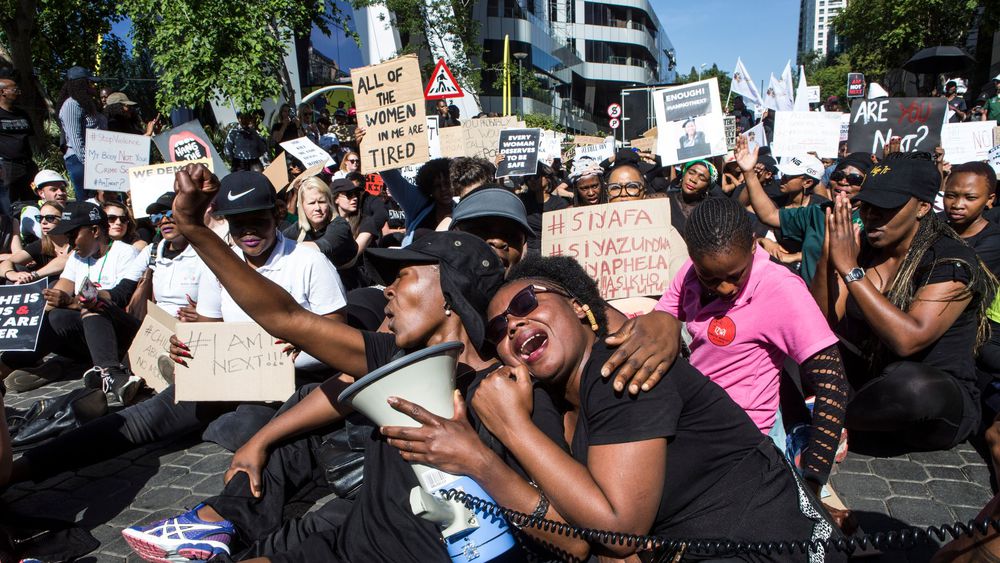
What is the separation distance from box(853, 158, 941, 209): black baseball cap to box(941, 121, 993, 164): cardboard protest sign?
5.65m

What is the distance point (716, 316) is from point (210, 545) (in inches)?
96.4

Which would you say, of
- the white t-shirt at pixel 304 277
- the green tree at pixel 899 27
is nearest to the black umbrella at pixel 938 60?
the green tree at pixel 899 27

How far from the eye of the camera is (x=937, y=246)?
3.82 meters

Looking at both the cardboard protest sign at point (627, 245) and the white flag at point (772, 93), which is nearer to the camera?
the cardboard protest sign at point (627, 245)

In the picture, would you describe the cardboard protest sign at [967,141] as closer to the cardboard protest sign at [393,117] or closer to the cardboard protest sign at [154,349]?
the cardboard protest sign at [393,117]

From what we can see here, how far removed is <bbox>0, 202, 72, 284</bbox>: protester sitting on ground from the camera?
6.74 m

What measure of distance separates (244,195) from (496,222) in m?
1.40

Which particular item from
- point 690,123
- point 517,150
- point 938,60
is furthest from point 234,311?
point 938,60

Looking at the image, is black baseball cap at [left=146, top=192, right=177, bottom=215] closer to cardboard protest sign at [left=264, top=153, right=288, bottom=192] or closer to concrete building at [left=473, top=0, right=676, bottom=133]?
cardboard protest sign at [left=264, top=153, right=288, bottom=192]

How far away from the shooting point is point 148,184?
25.6 ft

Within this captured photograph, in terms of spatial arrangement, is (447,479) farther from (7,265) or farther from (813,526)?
(7,265)

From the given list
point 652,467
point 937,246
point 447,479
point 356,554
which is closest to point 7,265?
point 356,554

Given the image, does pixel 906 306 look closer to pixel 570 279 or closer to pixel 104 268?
pixel 570 279

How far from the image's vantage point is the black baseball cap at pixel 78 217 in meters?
6.29
